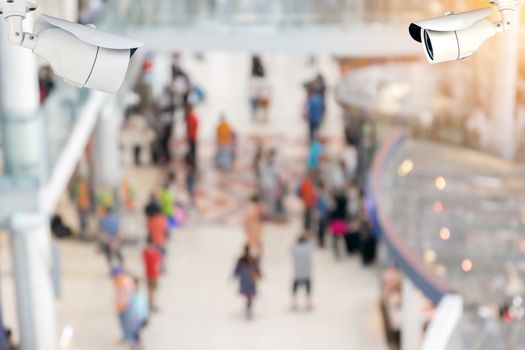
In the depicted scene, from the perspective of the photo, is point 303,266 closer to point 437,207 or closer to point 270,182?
point 437,207

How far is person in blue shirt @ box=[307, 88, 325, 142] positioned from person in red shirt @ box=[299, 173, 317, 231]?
4072 mm

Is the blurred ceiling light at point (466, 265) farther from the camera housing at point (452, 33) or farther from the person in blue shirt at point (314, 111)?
the person in blue shirt at point (314, 111)

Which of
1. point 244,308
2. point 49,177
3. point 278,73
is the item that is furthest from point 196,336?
point 278,73

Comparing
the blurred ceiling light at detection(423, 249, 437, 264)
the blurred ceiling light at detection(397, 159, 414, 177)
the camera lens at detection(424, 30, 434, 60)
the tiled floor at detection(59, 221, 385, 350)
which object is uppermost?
the camera lens at detection(424, 30, 434, 60)

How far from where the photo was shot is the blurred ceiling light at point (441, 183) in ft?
41.8

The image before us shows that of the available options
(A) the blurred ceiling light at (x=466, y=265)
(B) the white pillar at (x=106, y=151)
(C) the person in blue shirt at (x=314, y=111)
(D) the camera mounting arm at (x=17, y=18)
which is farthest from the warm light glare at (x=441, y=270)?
(C) the person in blue shirt at (x=314, y=111)

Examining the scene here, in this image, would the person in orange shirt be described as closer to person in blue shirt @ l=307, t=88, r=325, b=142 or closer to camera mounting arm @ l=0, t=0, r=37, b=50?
person in blue shirt @ l=307, t=88, r=325, b=142

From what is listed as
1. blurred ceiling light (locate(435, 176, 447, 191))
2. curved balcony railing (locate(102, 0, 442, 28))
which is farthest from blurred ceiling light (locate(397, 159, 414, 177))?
curved balcony railing (locate(102, 0, 442, 28))

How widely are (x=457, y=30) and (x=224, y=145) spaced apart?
42.9 ft

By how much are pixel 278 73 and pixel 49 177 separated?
625 inches

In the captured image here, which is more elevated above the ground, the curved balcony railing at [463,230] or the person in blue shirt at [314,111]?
the curved balcony railing at [463,230]

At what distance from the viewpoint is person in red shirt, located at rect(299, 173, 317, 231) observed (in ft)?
52.2

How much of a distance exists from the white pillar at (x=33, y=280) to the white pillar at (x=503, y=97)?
5399mm

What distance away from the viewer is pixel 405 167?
14.1m
